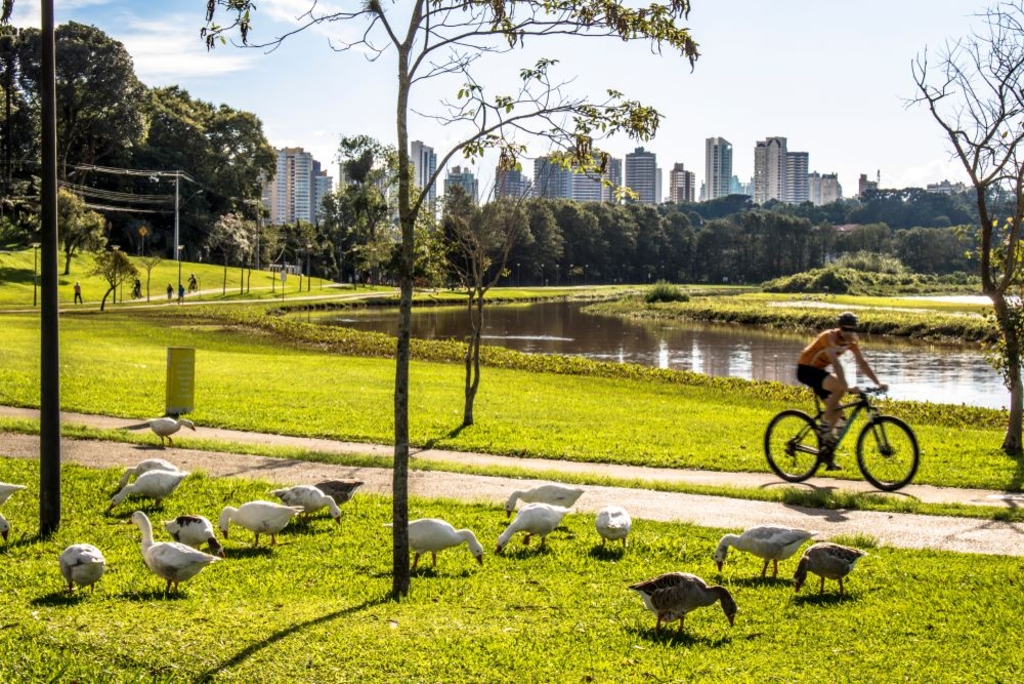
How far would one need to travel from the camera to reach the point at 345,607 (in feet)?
25.3

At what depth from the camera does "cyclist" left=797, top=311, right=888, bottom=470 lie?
42.9 ft

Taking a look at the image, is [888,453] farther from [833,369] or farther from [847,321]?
[847,321]

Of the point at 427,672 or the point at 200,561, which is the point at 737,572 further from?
the point at 200,561

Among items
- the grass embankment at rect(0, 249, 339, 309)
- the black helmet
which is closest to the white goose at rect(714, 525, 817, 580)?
the black helmet

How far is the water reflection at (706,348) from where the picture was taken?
114 ft

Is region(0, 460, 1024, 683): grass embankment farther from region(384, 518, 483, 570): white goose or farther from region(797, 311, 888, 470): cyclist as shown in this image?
region(797, 311, 888, 470): cyclist

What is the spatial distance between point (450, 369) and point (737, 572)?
23.1 meters

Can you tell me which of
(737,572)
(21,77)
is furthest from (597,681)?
(21,77)

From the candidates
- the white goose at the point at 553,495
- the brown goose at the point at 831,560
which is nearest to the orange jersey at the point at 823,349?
the white goose at the point at 553,495

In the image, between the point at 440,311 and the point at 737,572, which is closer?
the point at 737,572

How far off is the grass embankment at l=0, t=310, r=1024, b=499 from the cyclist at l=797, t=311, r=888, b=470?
1.52 metres

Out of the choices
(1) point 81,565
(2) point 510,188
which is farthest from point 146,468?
(2) point 510,188

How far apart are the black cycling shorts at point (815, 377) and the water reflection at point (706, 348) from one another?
18.2 meters

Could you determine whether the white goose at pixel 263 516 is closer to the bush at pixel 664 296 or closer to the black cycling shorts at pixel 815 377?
the black cycling shorts at pixel 815 377
